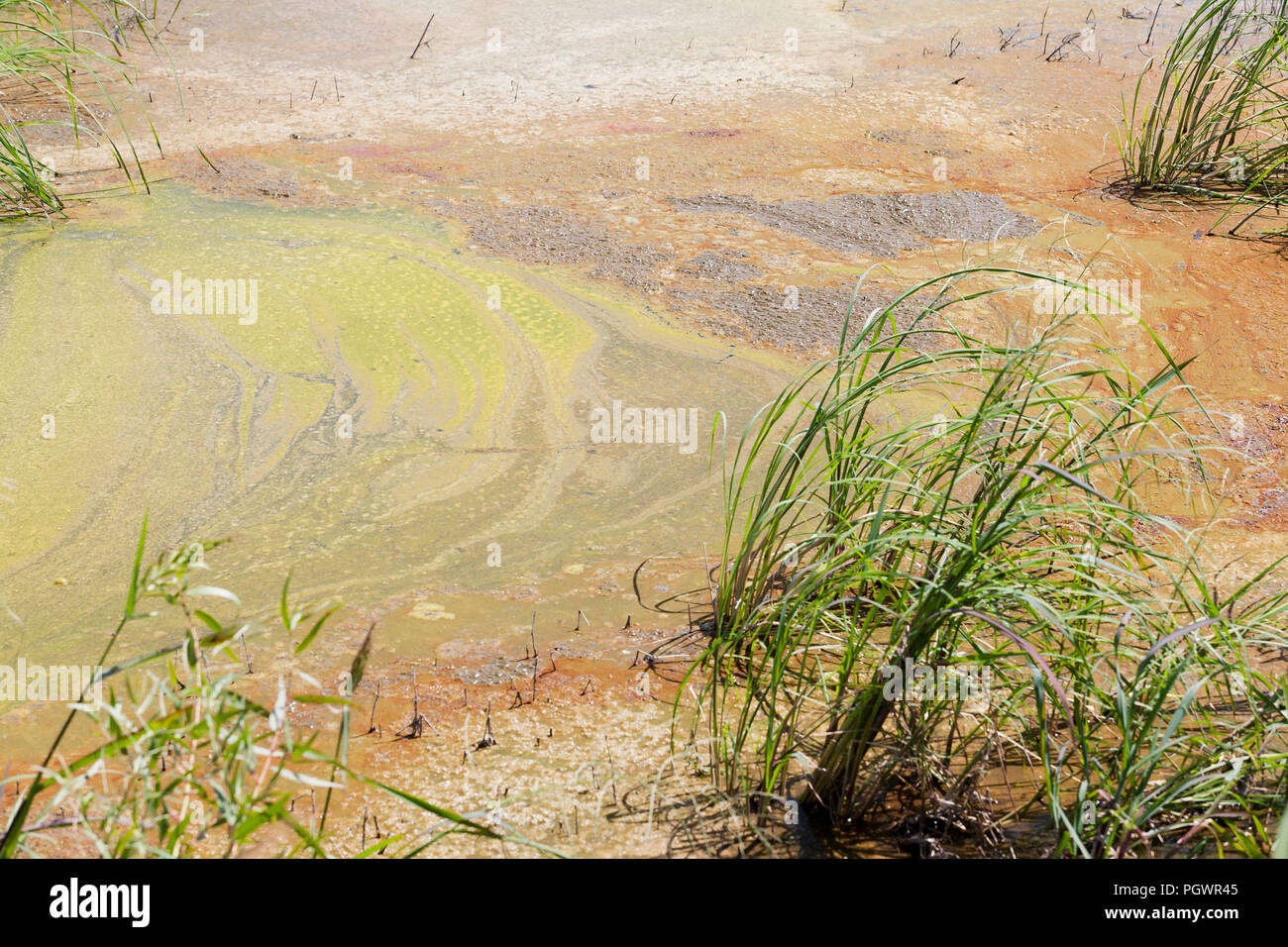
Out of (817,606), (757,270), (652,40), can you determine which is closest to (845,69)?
(652,40)

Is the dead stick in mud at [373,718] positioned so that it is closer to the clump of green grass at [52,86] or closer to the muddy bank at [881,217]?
the muddy bank at [881,217]

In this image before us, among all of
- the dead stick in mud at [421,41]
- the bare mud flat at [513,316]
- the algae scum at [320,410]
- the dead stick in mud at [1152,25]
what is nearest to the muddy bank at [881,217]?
the bare mud flat at [513,316]

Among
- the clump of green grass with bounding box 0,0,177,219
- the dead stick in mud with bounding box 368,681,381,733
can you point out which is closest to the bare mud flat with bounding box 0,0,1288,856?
the dead stick in mud with bounding box 368,681,381,733

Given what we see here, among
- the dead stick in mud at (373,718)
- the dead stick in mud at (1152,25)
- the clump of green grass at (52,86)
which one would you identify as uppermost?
the dead stick in mud at (1152,25)

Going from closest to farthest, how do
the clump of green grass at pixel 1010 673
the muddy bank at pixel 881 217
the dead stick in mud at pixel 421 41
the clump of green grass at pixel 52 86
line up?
the clump of green grass at pixel 1010 673, the clump of green grass at pixel 52 86, the muddy bank at pixel 881 217, the dead stick in mud at pixel 421 41

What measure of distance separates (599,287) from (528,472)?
39.8 inches

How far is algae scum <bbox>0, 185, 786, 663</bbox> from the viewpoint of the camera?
2.32 meters

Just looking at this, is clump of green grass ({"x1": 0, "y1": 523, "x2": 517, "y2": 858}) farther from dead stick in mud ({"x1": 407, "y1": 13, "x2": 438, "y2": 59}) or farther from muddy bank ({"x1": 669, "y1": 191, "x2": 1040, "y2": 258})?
dead stick in mud ({"x1": 407, "y1": 13, "x2": 438, "y2": 59})

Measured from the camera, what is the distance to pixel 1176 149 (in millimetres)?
4078

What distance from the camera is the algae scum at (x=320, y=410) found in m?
2.32

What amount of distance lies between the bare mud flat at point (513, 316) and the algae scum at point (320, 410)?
0.01 m

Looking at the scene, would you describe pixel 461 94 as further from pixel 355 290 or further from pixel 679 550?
pixel 679 550

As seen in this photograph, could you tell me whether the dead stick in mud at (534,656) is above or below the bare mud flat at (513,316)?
below

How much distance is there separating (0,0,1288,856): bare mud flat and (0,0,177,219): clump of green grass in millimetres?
138
